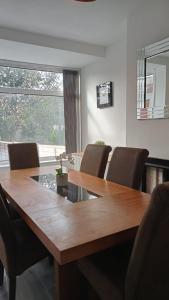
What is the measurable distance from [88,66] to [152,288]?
4.17 metres

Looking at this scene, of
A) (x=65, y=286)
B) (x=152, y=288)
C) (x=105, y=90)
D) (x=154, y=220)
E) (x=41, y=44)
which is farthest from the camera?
(x=105, y=90)

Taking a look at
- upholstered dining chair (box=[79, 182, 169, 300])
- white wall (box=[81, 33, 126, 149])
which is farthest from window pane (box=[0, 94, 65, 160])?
upholstered dining chair (box=[79, 182, 169, 300])

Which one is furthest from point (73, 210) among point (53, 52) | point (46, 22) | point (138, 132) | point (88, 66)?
point (88, 66)

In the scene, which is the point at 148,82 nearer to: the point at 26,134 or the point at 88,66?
the point at 88,66

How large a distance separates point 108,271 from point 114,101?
3.07m

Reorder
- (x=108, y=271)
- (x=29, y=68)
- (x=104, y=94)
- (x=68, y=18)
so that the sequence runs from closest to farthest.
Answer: (x=108, y=271), (x=68, y=18), (x=104, y=94), (x=29, y=68)

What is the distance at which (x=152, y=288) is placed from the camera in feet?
3.19

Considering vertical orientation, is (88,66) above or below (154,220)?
above

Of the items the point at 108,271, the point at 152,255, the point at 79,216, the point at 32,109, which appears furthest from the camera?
the point at 32,109

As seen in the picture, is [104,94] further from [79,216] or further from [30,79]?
[79,216]

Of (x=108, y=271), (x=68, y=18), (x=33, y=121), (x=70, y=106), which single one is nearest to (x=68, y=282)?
(x=108, y=271)

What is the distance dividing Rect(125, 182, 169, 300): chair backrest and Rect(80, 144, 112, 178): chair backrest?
146 centimetres

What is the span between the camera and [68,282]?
1.25 metres

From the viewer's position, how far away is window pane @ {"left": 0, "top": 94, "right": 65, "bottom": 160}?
4328 millimetres
